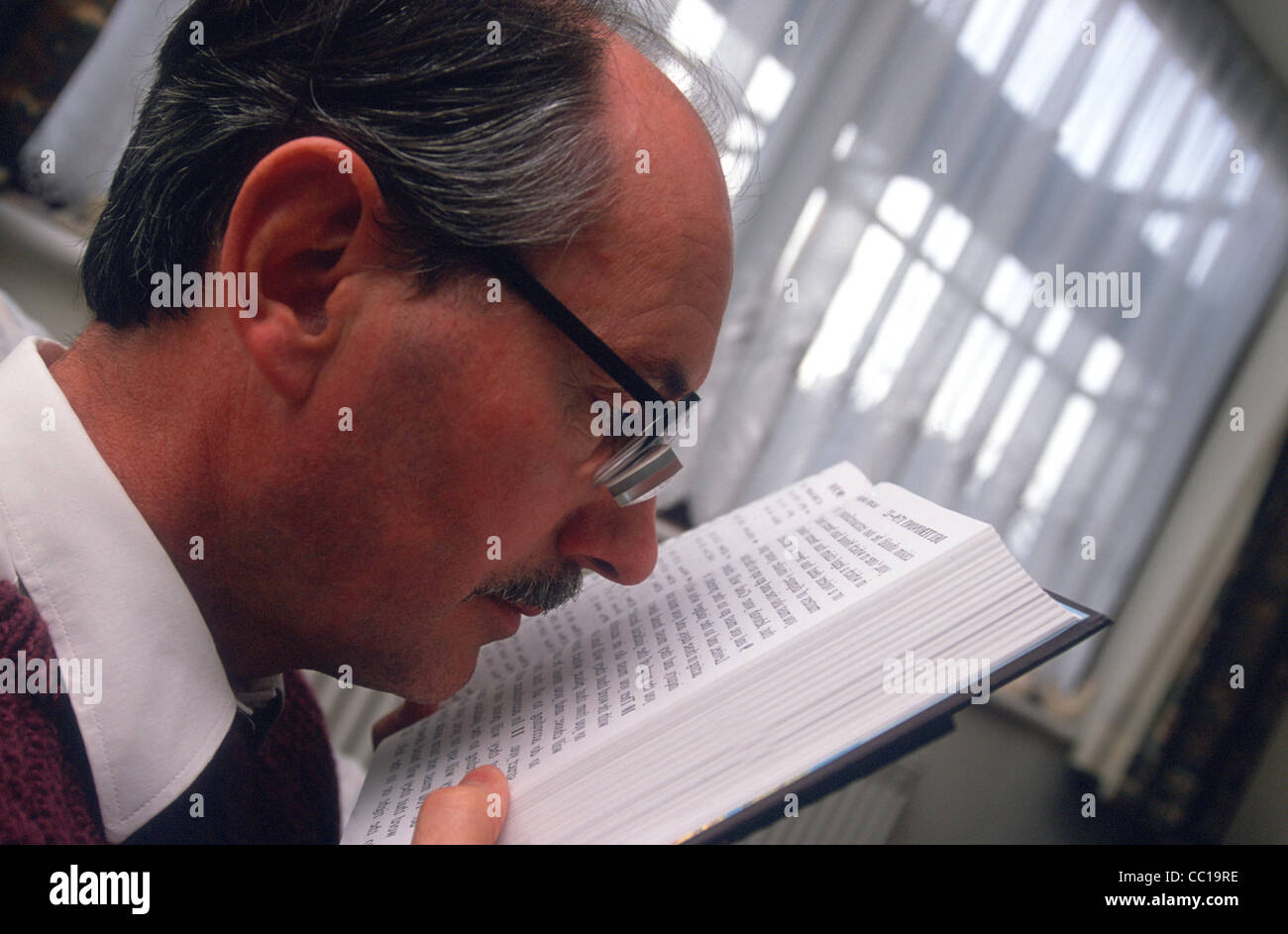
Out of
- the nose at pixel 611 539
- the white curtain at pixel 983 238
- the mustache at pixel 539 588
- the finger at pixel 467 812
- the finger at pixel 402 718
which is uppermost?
the white curtain at pixel 983 238

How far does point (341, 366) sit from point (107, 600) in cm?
17

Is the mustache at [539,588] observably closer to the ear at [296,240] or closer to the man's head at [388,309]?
the man's head at [388,309]

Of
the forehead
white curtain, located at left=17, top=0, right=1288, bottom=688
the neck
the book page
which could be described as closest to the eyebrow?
the forehead

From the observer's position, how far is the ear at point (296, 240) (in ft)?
1.44

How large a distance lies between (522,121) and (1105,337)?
226 cm

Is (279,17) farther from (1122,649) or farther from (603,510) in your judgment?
(1122,649)

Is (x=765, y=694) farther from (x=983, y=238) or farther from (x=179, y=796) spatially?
(x=983, y=238)

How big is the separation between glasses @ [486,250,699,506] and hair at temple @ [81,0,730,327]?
2 cm

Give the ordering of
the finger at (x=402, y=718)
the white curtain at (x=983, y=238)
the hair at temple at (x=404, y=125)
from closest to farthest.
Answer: the hair at temple at (x=404, y=125) < the finger at (x=402, y=718) < the white curtain at (x=983, y=238)

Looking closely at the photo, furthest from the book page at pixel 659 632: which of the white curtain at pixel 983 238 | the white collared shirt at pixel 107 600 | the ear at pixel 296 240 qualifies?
the white curtain at pixel 983 238

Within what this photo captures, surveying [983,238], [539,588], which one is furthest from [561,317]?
[983,238]

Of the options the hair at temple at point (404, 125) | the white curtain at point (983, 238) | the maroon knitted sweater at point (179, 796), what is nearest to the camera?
the maroon knitted sweater at point (179, 796)

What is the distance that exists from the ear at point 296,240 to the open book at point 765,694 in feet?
0.77

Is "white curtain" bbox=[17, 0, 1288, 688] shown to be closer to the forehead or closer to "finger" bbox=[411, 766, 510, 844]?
the forehead
